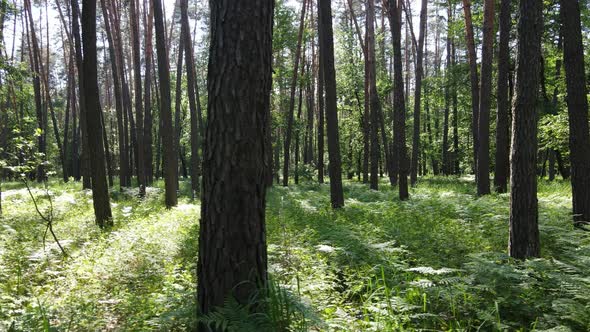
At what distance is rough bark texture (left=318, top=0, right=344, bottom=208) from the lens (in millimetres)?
10234

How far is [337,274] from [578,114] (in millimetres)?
6163

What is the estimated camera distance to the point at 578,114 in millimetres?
7578

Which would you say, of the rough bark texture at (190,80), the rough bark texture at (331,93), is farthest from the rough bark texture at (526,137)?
the rough bark texture at (190,80)

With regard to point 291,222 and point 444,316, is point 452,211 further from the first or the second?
point 444,316

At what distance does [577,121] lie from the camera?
7602 millimetres

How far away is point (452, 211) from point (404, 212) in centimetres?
124

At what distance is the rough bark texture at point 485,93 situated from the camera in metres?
11.7

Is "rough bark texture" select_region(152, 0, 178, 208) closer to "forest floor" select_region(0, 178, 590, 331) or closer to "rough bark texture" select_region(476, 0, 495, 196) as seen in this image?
"forest floor" select_region(0, 178, 590, 331)

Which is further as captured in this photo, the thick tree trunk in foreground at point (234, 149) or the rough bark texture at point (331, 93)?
the rough bark texture at point (331, 93)

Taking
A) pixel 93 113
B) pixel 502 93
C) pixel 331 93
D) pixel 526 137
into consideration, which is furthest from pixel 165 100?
pixel 502 93

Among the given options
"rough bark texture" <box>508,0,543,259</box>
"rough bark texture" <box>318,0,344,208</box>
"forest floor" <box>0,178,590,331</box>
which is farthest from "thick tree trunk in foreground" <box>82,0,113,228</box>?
"rough bark texture" <box>508,0,543,259</box>

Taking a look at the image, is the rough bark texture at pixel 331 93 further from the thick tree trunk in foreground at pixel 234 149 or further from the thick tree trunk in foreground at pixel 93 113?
the thick tree trunk in foreground at pixel 234 149

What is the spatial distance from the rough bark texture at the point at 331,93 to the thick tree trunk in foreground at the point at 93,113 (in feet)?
18.5

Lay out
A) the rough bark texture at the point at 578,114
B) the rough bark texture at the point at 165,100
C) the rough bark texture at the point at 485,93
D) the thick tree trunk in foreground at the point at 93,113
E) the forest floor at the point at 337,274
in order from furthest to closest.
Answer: the rough bark texture at the point at 165,100 → the rough bark texture at the point at 485,93 → the thick tree trunk in foreground at the point at 93,113 → the rough bark texture at the point at 578,114 → the forest floor at the point at 337,274
